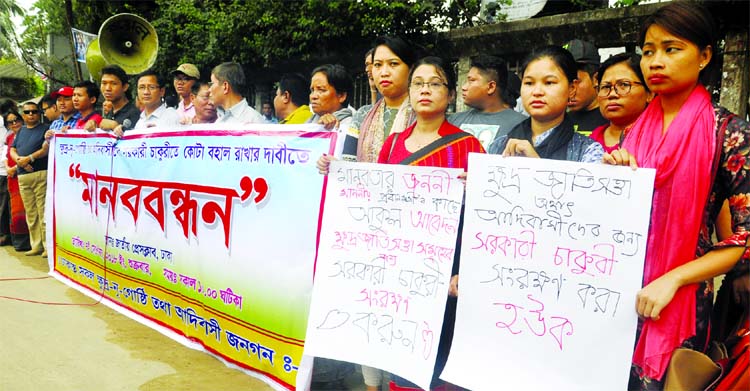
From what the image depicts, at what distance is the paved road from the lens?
10.9 ft

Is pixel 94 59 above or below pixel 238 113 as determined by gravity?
above

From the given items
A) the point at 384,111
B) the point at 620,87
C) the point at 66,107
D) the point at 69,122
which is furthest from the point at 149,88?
the point at 620,87

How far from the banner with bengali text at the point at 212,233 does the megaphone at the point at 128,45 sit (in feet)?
20.3

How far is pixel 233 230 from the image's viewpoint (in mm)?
3535

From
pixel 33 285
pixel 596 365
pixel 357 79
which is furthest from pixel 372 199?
pixel 357 79

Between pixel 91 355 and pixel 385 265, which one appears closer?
pixel 385 265

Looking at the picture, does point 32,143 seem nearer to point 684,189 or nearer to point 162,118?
point 162,118

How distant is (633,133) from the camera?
2.16 metres

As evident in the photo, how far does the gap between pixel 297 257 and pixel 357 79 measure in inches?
263

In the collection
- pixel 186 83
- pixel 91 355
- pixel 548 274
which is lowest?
pixel 91 355

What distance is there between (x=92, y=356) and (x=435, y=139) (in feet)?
8.14

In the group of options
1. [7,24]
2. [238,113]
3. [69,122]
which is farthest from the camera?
[7,24]

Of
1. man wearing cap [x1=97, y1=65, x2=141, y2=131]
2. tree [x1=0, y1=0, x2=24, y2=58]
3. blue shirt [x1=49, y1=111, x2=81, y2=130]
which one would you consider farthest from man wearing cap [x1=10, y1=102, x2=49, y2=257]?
tree [x1=0, y1=0, x2=24, y2=58]

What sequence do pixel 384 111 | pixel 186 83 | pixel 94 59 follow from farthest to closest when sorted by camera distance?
pixel 94 59
pixel 186 83
pixel 384 111
